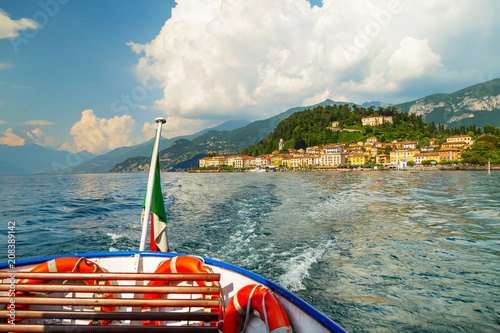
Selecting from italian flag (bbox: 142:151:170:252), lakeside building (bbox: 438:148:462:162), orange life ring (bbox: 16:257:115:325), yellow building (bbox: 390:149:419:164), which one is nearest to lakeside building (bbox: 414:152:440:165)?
lakeside building (bbox: 438:148:462:162)

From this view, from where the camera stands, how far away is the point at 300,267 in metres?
6.14

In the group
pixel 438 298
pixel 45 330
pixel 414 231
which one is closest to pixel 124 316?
pixel 45 330

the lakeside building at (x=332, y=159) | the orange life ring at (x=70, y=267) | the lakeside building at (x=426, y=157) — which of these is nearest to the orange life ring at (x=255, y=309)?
the orange life ring at (x=70, y=267)

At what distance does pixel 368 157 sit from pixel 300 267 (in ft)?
424

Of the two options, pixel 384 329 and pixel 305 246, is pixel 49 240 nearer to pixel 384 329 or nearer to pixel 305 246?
pixel 305 246

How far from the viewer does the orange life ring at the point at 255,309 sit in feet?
7.96


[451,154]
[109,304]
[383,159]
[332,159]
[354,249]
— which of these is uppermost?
[332,159]

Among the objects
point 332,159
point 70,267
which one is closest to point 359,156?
point 332,159

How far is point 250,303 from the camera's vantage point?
2.56 m

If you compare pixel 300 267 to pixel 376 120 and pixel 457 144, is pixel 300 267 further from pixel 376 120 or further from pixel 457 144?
pixel 376 120

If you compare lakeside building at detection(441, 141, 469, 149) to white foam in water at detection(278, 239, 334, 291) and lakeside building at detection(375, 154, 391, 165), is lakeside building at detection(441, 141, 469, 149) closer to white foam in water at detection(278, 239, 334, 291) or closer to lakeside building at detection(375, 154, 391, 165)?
lakeside building at detection(375, 154, 391, 165)

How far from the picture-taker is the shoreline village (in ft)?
320

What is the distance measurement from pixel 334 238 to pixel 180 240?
5410mm

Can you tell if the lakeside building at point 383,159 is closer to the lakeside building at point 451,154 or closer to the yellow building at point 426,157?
the yellow building at point 426,157
